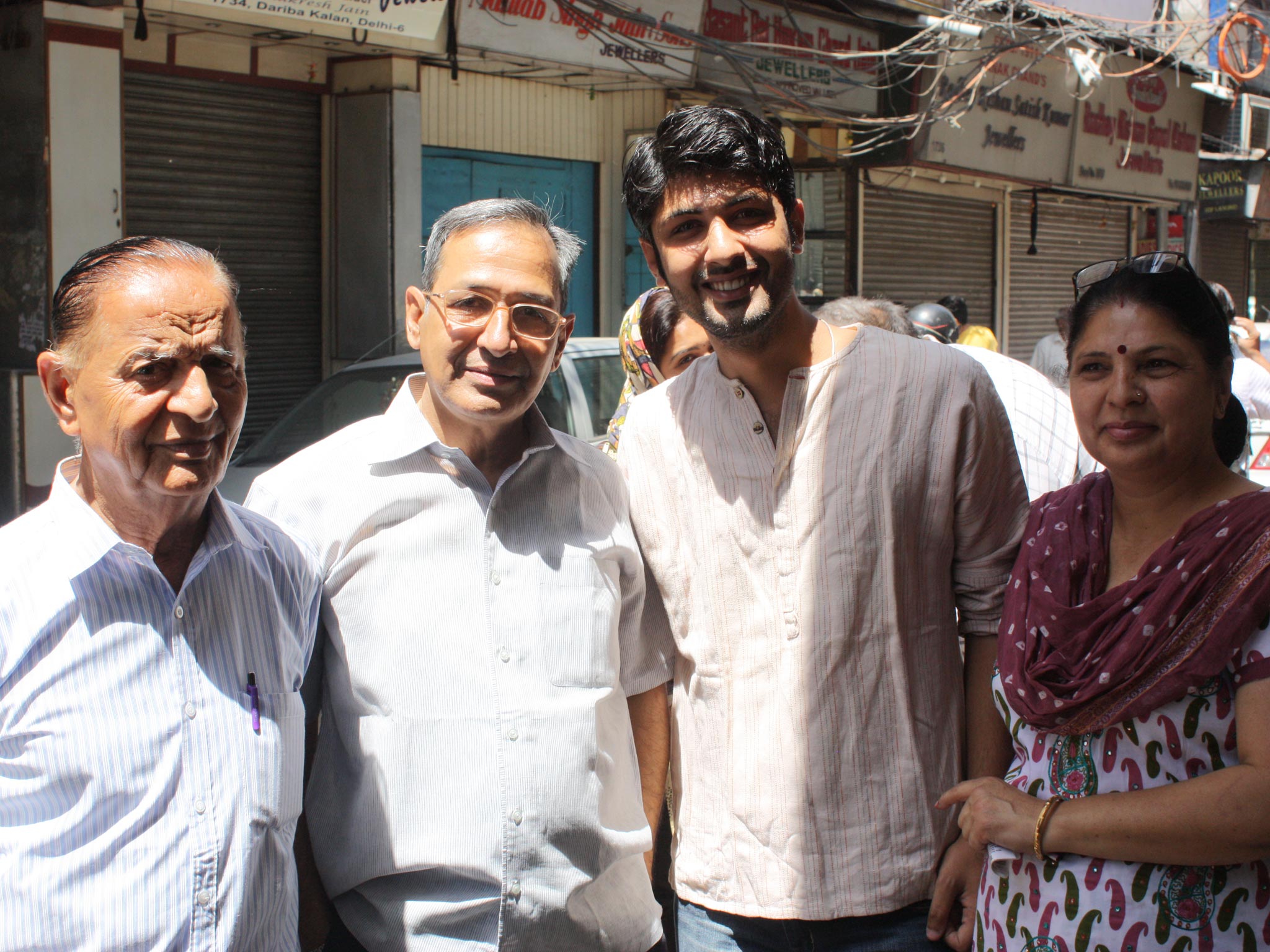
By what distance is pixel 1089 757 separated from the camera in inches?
70.1

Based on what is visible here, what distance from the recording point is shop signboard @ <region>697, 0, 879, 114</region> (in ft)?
33.4

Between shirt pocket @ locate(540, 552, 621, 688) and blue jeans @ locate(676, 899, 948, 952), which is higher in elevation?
shirt pocket @ locate(540, 552, 621, 688)

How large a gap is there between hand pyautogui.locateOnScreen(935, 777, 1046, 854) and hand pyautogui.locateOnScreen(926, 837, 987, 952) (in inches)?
4.4

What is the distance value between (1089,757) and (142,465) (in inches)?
54.6

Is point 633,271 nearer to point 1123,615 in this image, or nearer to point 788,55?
point 788,55

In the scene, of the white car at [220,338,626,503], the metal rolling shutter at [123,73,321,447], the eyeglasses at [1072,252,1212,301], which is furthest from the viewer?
the metal rolling shutter at [123,73,321,447]

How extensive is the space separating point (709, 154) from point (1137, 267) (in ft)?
2.37

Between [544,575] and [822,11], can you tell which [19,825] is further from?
[822,11]

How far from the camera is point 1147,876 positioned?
1697 mm

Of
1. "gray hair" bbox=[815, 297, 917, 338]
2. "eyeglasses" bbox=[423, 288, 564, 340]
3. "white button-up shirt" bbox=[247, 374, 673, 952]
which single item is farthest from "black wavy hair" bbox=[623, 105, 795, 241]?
"gray hair" bbox=[815, 297, 917, 338]

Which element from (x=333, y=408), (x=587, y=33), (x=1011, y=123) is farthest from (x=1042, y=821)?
(x=1011, y=123)

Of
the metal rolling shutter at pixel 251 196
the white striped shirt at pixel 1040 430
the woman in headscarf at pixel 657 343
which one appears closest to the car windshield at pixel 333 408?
the metal rolling shutter at pixel 251 196

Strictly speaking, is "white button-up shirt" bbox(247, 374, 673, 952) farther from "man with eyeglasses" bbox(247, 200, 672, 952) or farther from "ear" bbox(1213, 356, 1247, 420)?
"ear" bbox(1213, 356, 1247, 420)

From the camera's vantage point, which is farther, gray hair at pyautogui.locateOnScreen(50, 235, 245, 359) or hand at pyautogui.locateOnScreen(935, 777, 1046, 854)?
hand at pyautogui.locateOnScreen(935, 777, 1046, 854)
